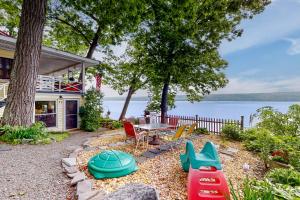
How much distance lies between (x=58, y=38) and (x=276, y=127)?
696 inches

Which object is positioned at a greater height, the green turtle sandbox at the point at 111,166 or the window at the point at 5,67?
the window at the point at 5,67

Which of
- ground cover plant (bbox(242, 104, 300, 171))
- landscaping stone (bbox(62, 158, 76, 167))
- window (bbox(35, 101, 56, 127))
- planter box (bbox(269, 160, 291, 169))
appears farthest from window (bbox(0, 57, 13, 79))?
planter box (bbox(269, 160, 291, 169))

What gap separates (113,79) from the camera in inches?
A: 695

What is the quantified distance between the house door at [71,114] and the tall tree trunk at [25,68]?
414 centimetres

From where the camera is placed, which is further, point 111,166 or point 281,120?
point 281,120

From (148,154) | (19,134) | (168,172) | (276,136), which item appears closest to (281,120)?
(276,136)

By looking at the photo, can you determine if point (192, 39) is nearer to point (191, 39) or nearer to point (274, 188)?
point (191, 39)

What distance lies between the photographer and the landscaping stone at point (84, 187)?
334cm

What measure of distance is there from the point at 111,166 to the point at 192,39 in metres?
10.9

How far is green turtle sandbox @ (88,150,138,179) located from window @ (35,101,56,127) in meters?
8.19

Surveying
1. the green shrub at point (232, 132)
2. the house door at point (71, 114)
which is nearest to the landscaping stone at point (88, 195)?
the green shrub at point (232, 132)

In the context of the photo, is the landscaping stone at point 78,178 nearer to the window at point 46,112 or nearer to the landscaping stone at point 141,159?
the landscaping stone at point 141,159

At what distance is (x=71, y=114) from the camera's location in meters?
12.0

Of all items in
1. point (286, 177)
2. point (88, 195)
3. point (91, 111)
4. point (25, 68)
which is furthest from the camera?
point (91, 111)
